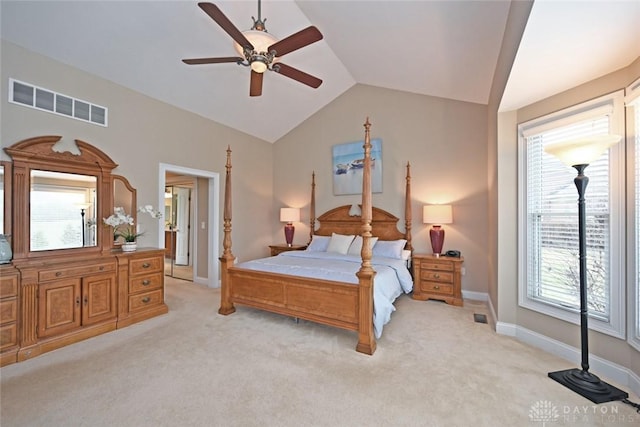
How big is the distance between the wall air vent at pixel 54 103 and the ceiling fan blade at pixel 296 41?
99.6 inches

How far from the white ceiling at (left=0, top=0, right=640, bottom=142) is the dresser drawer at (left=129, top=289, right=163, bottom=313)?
279cm

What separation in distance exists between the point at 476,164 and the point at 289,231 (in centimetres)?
362

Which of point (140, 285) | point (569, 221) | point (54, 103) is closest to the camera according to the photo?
point (569, 221)

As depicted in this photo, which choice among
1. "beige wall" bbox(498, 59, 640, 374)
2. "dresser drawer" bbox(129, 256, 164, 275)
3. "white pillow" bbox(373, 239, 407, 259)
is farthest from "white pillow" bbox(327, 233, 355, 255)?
"dresser drawer" bbox(129, 256, 164, 275)

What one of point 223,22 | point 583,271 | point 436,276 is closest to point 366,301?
point 583,271

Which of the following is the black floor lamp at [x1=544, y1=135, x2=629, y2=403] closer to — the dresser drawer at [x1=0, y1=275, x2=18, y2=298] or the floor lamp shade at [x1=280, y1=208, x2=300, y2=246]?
the floor lamp shade at [x1=280, y1=208, x2=300, y2=246]

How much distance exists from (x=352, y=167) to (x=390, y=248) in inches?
71.3

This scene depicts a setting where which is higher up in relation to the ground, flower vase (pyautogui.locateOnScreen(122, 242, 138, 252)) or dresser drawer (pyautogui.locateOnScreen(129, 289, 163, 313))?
flower vase (pyautogui.locateOnScreen(122, 242, 138, 252))

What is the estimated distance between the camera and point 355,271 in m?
3.08

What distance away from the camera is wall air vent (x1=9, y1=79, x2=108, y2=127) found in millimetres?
2702

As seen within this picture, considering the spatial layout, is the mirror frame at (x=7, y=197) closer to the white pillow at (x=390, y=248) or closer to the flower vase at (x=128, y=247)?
the flower vase at (x=128, y=247)

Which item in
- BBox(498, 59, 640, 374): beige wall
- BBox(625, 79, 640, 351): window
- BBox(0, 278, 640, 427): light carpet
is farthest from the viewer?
BBox(498, 59, 640, 374): beige wall

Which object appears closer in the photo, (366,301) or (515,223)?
(366,301)

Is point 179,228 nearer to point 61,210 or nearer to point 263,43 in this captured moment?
point 61,210
